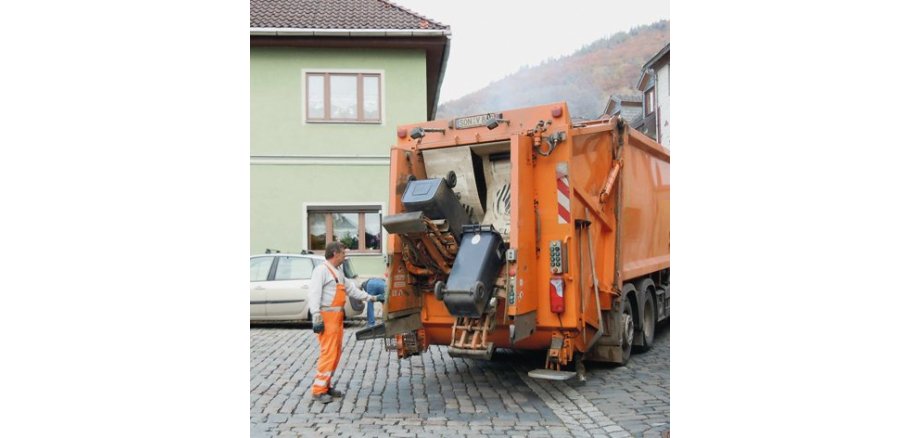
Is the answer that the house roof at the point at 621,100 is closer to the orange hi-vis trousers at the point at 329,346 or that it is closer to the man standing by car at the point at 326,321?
the man standing by car at the point at 326,321

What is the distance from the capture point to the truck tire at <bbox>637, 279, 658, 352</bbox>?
8.39 meters

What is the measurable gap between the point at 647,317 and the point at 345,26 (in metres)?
8.85

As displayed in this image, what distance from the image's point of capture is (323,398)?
6.20 m

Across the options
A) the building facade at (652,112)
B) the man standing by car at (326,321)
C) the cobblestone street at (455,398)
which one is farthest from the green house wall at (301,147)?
the man standing by car at (326,321)

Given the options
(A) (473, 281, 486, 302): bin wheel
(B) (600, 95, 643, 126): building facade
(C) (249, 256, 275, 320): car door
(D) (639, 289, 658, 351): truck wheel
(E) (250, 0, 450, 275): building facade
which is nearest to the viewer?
(A) (473, 281, 486, 302): bin wheel

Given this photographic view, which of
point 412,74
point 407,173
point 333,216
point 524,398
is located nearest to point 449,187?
point 407,173

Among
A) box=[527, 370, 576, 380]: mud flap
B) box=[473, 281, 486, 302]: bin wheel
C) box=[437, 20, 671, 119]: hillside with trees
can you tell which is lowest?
box=[527, 370, 576, 380]: mud flap

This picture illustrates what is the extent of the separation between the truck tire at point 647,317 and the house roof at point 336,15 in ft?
27.5

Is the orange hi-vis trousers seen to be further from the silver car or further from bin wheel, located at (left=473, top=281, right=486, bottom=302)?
the silver car

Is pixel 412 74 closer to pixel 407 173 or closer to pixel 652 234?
pixel 652 234

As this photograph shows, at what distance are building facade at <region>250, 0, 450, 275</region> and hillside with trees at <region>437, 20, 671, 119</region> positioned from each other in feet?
→ 8.98

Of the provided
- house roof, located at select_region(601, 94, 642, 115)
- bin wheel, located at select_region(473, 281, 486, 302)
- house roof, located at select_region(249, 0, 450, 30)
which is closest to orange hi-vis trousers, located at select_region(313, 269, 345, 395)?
bin wheel, located at select_region(473, 281, 486, 302)

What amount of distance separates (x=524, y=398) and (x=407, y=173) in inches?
87.5

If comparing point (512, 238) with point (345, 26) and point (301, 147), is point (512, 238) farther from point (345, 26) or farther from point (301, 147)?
point (345, 26)
